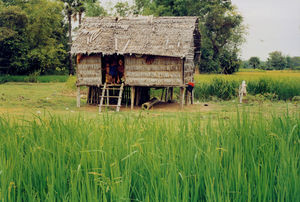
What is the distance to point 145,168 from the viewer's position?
94.1 inches

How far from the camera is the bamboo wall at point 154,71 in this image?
1406cm

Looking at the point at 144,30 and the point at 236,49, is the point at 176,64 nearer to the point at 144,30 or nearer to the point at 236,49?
the point at 144,30

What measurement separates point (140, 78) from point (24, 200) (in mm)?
12143

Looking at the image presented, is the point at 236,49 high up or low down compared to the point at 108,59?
up

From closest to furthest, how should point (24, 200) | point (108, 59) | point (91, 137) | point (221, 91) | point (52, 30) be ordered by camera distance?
point (24, 200)
point (91, 137)
point (108, 59)
point (221, 91)
point (52, 30)

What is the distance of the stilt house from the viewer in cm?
1374

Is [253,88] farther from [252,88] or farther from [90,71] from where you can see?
[90,71]

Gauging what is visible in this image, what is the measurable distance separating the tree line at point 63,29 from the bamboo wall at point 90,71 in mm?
16413

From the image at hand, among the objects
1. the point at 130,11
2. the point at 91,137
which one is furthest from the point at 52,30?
the point at 91,137

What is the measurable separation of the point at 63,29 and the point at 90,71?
24458 millimetres

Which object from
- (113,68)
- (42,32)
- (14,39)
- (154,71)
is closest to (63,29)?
(42,32)

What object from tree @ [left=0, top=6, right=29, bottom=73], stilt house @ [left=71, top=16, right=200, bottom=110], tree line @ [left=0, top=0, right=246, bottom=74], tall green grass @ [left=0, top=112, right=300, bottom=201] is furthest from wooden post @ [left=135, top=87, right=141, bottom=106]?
tree @ [left=0, top=6, right=29, bottom=73]

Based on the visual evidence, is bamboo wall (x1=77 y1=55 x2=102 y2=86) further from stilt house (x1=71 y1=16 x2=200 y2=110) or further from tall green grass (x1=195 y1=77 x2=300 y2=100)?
tall green grass (x1=195 y1=77 x2=300 y2=100)

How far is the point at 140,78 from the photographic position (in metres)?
14.3
